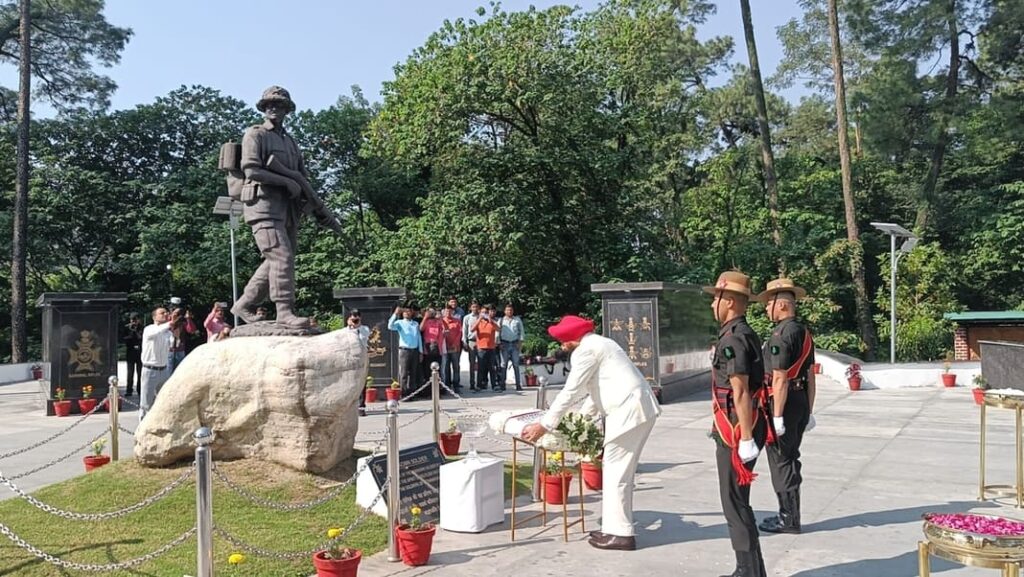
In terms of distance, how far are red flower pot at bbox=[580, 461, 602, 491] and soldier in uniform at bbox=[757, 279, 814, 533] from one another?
1823mm

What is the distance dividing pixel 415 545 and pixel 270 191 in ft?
14.2

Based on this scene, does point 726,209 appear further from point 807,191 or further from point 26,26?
point 26,26

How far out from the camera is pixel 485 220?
2312 centimetres

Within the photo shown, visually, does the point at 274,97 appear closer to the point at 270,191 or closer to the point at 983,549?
the point at 270,191

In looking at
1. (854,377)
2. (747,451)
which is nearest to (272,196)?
Result: (747,451)

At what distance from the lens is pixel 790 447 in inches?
252

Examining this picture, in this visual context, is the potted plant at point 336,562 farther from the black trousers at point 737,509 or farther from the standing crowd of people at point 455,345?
the standing crowd of people at point 455,345

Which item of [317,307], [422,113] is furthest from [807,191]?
[317,307]

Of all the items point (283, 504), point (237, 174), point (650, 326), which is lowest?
point (283, 504)

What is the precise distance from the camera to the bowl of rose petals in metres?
3.21

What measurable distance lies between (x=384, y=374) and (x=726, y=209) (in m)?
17.3

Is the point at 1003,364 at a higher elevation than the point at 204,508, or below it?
below

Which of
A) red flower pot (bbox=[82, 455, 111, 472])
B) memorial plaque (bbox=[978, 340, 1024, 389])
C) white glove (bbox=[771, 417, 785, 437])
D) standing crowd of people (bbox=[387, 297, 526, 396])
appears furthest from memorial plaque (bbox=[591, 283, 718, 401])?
red flower pot (bbox=[82, 455, 111, 472])

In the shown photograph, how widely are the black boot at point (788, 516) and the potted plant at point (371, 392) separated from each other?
420 inches
